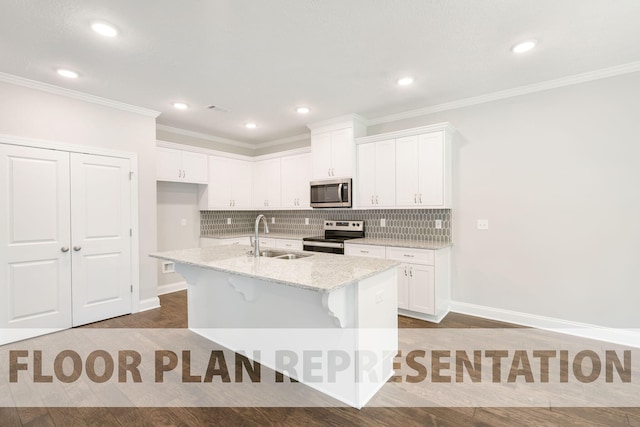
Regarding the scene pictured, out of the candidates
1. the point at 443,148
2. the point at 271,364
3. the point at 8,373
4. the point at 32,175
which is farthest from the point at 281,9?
the point at 8,373

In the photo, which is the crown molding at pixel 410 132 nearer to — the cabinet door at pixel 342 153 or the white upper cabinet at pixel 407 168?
the white upper cabinet at pixel 407 168

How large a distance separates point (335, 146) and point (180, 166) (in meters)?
2.37

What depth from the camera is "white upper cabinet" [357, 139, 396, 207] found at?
13.1ft

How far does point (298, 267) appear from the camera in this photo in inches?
83.7

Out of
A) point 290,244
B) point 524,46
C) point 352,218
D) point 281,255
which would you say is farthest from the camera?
point 290,244

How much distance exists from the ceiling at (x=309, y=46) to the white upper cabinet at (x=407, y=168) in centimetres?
49

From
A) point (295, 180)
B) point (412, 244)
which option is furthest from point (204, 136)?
point (412, 244)

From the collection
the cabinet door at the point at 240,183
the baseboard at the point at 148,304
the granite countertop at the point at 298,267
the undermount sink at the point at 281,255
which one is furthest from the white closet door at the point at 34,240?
the cabinet door at the point at 240,183

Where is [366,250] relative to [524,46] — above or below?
below

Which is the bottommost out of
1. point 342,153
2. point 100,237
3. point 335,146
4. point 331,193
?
point 100,237

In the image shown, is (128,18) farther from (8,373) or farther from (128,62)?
(8,373)

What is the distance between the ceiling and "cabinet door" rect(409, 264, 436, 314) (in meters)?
2.04

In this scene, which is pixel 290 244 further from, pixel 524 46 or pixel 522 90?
pixel 524 46


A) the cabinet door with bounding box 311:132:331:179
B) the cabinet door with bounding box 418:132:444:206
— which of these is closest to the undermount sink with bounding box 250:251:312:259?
the cabinet door with bounding box 418:132:444:206
